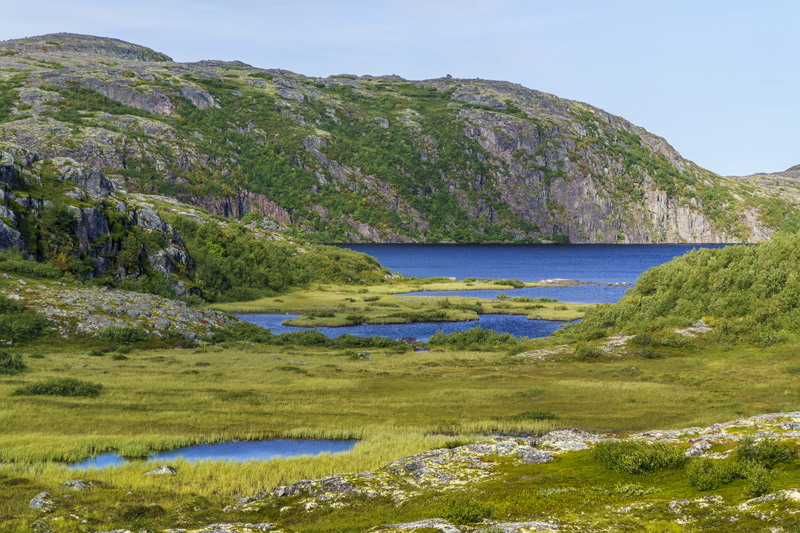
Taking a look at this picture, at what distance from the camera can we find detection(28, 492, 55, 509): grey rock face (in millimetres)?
15570

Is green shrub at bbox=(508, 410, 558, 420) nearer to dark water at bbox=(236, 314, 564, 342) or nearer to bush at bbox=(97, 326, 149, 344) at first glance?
bush at bbox=(97, 326, 149, 344)

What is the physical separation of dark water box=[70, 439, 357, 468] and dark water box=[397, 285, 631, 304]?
334 feet

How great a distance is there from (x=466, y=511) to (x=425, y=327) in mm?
72281

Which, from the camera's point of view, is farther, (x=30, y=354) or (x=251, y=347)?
(x=251, y=347)

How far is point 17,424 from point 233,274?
290 feet

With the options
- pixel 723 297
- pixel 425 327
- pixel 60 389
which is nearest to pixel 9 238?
pixel 60 389

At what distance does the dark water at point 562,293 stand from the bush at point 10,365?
92144 millimetres

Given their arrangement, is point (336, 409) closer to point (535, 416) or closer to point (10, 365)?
point (535, 416)

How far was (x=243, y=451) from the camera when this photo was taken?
24.8 meters

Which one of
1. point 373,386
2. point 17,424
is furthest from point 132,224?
point 17,424

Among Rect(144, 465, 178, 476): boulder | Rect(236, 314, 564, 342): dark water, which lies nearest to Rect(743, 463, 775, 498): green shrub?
Rect(144, 465, 178, 476): boulder

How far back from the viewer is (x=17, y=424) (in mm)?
26000

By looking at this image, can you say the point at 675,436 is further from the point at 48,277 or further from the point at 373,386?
the point at 48,277

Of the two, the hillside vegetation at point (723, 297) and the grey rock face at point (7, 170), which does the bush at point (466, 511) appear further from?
the grey rock face at point (7, 170)
